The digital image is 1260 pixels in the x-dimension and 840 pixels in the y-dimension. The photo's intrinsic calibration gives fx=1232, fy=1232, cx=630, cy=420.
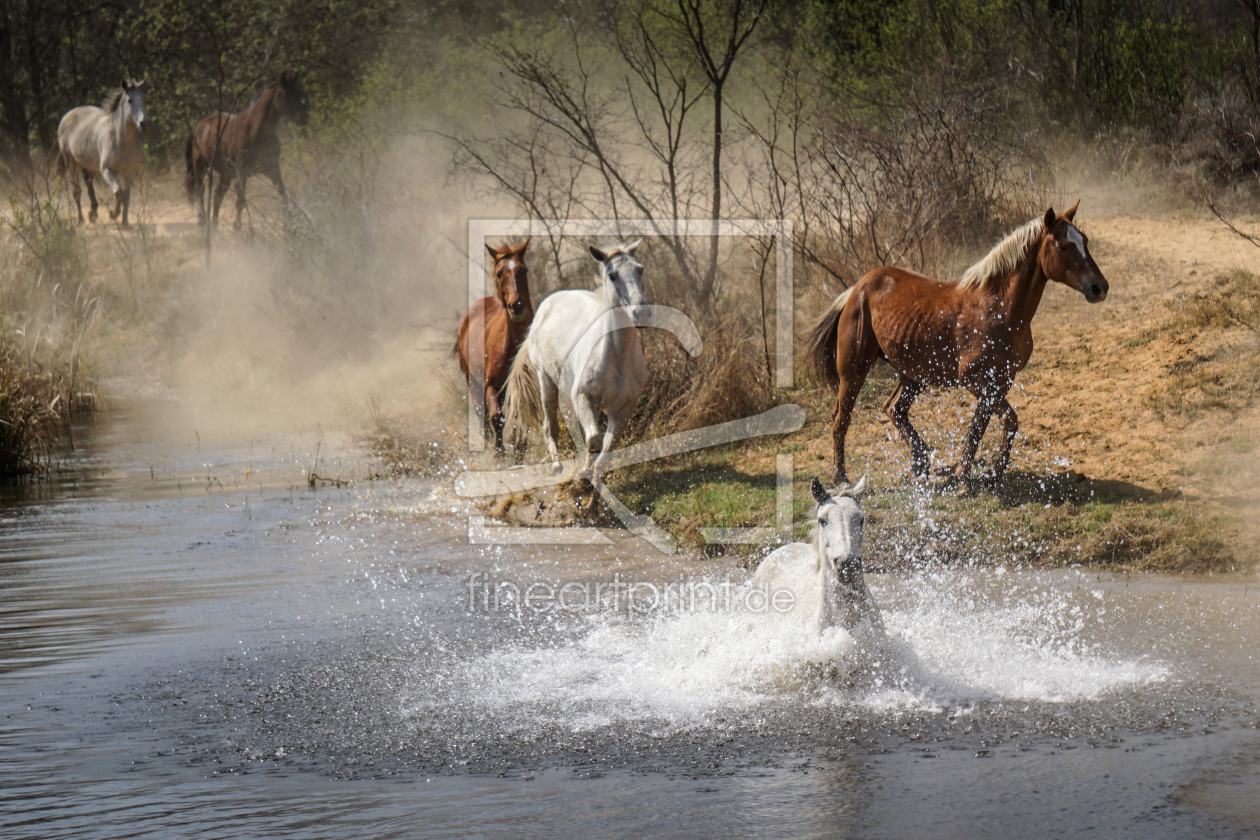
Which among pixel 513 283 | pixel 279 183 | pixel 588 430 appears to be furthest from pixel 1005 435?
pixel 279 183

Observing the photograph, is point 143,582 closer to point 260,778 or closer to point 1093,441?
point 260,778

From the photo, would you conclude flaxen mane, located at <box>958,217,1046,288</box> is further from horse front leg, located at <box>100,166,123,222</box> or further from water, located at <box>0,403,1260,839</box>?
horse front leg, located at <box>100,166,123,222</box>

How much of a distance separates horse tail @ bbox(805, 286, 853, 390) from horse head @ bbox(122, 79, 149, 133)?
1428 cm

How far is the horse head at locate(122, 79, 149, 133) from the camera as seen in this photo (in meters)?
20.1

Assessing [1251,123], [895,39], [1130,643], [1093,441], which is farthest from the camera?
[895,39]

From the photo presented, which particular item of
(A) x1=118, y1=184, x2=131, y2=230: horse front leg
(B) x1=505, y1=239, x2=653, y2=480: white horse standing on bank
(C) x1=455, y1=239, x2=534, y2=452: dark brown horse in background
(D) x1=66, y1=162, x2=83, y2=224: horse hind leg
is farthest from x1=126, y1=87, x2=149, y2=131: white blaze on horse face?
(B) x1=505, y1=239, x2=653, y2=480: white horse standing on bank

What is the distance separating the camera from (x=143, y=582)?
26.8 ft

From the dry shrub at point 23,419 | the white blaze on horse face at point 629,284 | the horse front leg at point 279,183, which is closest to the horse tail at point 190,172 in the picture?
the horse front leg at point 279,183

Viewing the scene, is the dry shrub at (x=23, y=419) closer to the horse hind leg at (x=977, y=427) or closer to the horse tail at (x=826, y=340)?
the horse tail at (x=826, y=340)

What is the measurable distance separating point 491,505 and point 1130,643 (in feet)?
18.1

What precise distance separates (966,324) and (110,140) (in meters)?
17.3

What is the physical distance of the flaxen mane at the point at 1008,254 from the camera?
8445mm

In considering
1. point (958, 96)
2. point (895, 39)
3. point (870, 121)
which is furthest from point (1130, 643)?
point (895, 39)

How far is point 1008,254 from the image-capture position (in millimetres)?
8570
